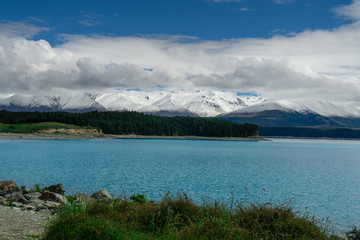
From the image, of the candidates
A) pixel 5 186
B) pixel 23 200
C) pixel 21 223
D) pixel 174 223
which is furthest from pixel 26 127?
pixel 174 223

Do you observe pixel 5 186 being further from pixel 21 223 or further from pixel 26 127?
pixel 26 127

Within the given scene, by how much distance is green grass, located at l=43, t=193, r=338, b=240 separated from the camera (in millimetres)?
10016

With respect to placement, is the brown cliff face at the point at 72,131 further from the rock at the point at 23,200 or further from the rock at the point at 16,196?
the rock at the point at 23,200

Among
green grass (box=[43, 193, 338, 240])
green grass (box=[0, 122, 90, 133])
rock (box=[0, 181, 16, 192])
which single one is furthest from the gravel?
green grass (box=[0, 122, 90, 133])

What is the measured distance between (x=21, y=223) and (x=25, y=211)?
3.41 metres

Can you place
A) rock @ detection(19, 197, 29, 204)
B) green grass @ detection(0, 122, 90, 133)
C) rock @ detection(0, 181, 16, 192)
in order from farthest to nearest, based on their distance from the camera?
green grass @ detection(0, 122, 90, 133) < rock @ detection(0, 181, 16, 192) < rock @ detection(19, 197, 29, 204)

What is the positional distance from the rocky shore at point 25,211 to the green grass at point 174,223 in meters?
1.48

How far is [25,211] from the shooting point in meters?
17.0

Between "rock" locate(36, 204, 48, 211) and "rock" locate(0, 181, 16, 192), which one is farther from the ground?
"rock" locate(36, 204, 48, 211)

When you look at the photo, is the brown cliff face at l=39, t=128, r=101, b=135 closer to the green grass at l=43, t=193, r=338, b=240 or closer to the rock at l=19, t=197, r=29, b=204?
the rock at l=19, t=197, r=29, b=204

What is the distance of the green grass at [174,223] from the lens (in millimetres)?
10016

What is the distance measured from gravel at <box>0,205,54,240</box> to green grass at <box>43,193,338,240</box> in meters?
1.41

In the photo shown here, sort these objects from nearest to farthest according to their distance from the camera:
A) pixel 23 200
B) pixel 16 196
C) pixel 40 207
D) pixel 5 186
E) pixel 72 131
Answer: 1. pixel 40 207
2. pixel 23 200
3. pixel 16 196
4. pixel 5 186
5. pixel 72 131

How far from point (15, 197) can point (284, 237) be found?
16.6 m
